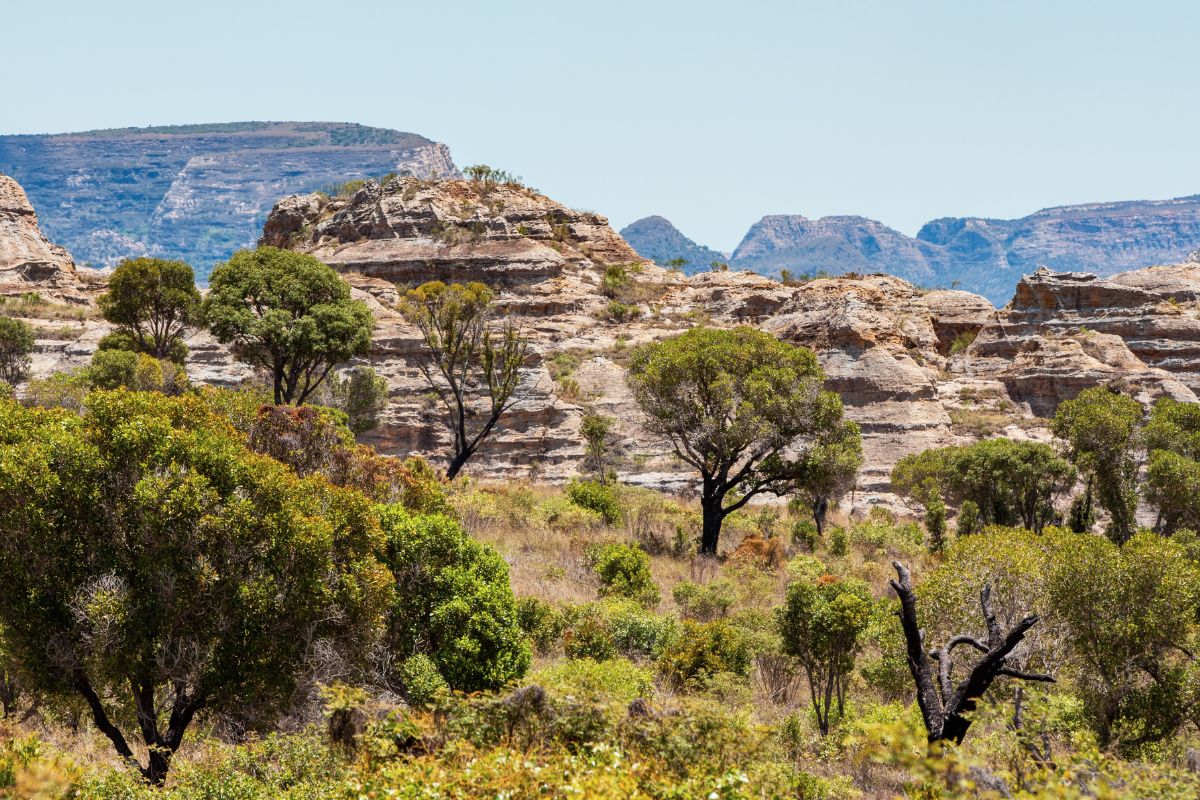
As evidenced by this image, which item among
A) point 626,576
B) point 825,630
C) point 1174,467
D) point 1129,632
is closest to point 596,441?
point 626,576

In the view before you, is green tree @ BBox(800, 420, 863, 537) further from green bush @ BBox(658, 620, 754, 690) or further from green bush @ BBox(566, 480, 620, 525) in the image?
green bush @ BBox(658, 620, 754, 690)

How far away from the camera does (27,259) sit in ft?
169

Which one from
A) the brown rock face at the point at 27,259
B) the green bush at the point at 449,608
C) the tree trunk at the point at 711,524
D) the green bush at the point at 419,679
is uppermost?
the brown rock face at the point at 27,259

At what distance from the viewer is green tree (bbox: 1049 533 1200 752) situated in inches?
484

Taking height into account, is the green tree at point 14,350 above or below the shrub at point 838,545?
above

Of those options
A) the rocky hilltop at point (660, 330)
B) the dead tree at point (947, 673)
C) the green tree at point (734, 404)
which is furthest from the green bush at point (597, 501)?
the dead tree at point (947, 673)

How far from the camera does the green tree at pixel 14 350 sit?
117 ft

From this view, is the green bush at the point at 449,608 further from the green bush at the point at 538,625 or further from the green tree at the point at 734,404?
the green tree at the point at 734,404

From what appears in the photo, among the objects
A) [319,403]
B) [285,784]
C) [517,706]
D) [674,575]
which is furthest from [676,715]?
[319,403]

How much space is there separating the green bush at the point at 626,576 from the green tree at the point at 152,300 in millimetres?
24834

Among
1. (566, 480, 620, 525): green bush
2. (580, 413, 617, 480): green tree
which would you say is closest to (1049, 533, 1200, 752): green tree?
(566, 480, 620, 525): green bush

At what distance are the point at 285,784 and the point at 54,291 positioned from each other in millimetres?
52279

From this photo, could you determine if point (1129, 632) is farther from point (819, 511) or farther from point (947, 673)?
point (819, 511)

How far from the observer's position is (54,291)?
164 ft
